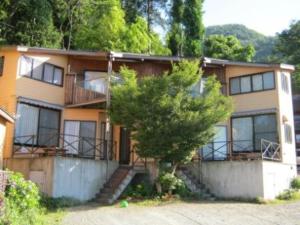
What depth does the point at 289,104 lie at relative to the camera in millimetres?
25109

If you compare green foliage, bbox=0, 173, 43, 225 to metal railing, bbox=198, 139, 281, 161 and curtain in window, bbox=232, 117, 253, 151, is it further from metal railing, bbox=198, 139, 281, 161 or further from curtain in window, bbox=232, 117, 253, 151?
curtain in window, bbox=232, 117, 253, 151

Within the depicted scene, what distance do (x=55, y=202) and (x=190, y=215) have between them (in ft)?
19.6

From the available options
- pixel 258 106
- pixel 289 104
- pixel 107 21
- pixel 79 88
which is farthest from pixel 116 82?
pixel 107 21

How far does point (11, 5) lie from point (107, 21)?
817 cm

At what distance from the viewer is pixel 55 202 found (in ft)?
59.0

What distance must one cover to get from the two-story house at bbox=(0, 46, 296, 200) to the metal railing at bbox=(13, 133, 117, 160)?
2.1 inches

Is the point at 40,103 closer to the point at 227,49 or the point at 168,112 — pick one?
the point at 168,112

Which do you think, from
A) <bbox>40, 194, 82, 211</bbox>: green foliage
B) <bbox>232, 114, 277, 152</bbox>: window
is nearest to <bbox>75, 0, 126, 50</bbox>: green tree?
<bbox>232, 114, 277, 152</bbox>: window

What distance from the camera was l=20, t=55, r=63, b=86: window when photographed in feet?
73.6

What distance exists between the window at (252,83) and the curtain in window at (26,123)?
37.4ft

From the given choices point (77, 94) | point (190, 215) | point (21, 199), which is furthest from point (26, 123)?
point (21, 199)

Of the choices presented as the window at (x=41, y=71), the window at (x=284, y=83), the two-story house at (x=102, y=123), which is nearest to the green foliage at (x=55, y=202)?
the two-story house at (x=102, y=123)

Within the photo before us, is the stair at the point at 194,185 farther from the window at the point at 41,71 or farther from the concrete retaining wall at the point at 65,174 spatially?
the window at the point at 41,71

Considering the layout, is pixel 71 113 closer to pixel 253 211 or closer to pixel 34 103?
pixel 34 103
